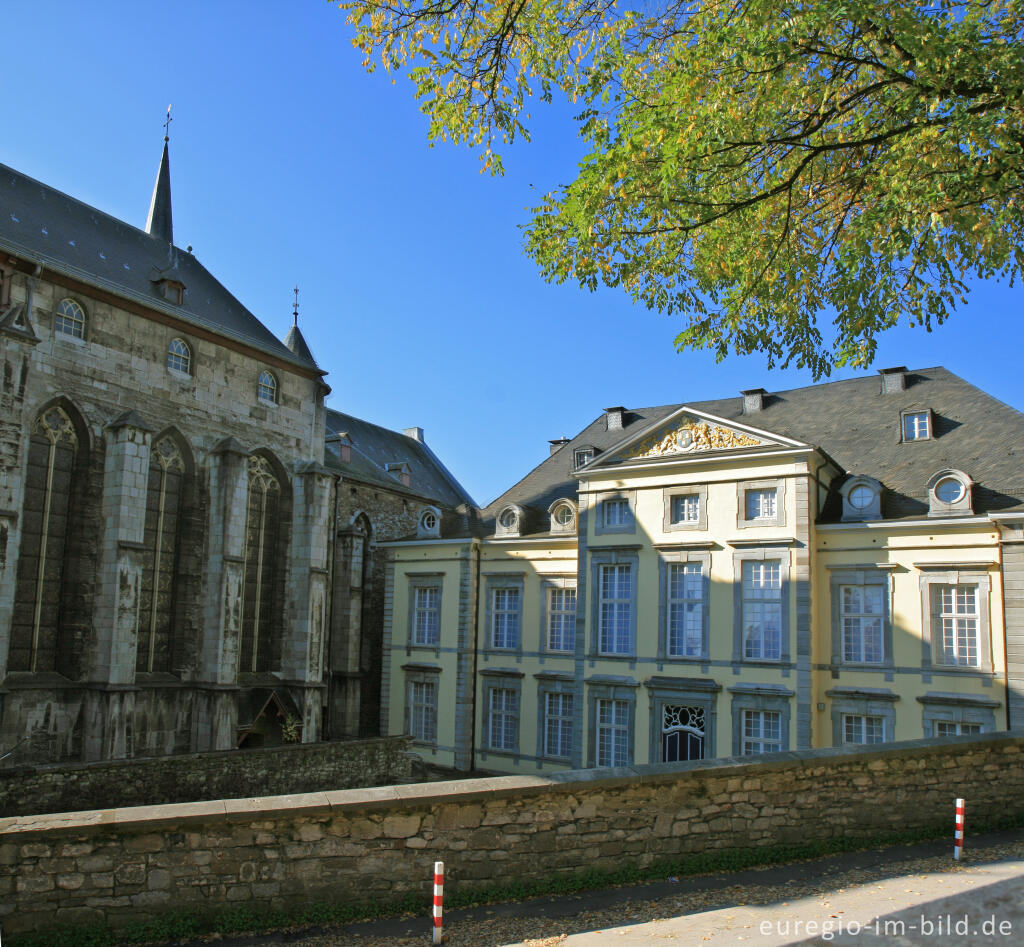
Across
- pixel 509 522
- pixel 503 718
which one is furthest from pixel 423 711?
pixel 509 522

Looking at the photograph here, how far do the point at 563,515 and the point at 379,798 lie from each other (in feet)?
57.1

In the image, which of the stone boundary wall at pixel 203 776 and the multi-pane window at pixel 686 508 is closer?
the stone boundary wall at pixel 203 776

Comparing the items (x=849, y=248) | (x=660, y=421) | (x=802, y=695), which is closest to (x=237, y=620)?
(x=660, y=421)

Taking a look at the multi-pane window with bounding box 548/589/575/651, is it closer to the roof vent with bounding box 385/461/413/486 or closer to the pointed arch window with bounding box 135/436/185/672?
the pointed arch window with bounding box 135/436/185/672

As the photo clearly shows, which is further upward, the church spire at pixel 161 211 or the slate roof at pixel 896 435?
the church spire at pixel 161 211

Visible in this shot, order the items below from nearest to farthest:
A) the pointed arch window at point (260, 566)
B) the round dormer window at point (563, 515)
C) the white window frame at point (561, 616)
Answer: the white window frame at point (561, 616)
the pointed arch window at point (260, 566)
the round dormer window at point (563, 515)

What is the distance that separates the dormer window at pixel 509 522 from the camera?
82.1ft

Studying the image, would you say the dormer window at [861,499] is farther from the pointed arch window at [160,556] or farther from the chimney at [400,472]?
the chimney at [400,472]

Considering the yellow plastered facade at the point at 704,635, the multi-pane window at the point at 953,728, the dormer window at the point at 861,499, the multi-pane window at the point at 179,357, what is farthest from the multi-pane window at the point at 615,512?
the multi-pane window at the point at 179,357

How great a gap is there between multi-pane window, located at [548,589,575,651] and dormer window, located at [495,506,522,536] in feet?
7.18

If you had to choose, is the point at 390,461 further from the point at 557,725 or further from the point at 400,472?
the point at 557,725

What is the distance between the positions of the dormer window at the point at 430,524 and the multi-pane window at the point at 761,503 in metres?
10.2

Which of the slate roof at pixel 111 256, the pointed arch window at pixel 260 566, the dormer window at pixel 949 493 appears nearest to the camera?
the dormer window at pixel 949 493

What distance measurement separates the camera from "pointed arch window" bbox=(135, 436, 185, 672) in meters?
21.3
